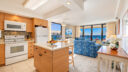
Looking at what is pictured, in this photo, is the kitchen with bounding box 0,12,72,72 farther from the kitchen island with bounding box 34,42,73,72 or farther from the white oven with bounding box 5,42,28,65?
the kitchen island with bounding box 34,42,73,72

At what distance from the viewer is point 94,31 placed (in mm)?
6703

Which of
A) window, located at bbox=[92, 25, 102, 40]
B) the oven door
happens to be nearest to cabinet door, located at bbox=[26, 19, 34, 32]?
the oven door

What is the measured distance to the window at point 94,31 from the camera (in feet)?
20.3

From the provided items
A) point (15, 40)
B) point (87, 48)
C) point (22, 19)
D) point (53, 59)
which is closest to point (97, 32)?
point (87, 48)

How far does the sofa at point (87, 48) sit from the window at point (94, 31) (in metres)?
3.50

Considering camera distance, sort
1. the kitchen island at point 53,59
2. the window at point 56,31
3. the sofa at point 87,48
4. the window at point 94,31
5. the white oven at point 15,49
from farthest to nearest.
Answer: the window at point 94,31, the window at point 56,31, the sofa at point 87,48, the white oven at point 15,49, the kitchen island at point 53,59

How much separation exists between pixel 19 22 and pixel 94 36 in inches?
272

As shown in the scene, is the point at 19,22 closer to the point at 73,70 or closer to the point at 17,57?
the point at 17,57

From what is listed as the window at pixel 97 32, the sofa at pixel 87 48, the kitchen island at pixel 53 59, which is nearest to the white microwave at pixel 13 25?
the kitchen island at pixel 53 59

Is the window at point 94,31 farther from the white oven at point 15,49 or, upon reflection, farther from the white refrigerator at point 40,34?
the white oven at point 15,49

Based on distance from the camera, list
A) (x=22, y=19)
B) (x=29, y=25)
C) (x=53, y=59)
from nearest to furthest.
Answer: (x=53, y=59) < (x=22, y=19) < (x=29, y=25)

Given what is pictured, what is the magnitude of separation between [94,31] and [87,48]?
4.04 meters

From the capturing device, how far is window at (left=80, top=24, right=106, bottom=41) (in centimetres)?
619

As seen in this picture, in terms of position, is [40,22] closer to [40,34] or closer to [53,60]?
[40,34]
